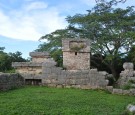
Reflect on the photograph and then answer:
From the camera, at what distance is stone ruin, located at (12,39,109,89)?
18.2m

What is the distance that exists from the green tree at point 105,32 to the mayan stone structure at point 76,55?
36.7ft

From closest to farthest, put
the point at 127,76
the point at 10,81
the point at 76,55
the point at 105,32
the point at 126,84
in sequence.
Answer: the point at 10,81 → the point at 126,84 → the point at 127,76 → the point at 76,55 → the point at 105,32

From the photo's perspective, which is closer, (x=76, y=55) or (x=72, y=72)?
(x=72, y=72)

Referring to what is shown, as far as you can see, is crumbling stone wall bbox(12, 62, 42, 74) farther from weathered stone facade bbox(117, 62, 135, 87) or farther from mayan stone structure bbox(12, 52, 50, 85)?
weathered stone facade bbox(117, 62, 135, 87)

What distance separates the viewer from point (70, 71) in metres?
18.4

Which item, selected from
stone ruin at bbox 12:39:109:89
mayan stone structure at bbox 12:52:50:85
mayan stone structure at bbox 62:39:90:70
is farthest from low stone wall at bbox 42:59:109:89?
mayan stone structure at bbox 62:39:90:70

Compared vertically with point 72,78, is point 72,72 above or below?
above

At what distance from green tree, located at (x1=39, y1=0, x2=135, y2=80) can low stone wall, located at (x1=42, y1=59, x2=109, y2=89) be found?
40.0ft

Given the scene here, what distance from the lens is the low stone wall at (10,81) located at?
15.6m

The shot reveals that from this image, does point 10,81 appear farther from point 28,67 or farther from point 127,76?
point 127,76

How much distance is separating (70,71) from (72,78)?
379mm

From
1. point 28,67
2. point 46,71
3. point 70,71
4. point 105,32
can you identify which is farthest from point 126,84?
point 105,32

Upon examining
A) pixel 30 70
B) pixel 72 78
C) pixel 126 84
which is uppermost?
pixel 30 70

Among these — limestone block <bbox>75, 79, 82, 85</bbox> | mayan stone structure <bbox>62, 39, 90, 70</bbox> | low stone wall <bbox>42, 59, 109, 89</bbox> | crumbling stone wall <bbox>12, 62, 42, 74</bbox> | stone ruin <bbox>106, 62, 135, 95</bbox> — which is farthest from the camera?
crumbling stone wall <bbox>12, 62, 42, 74</bbox>
